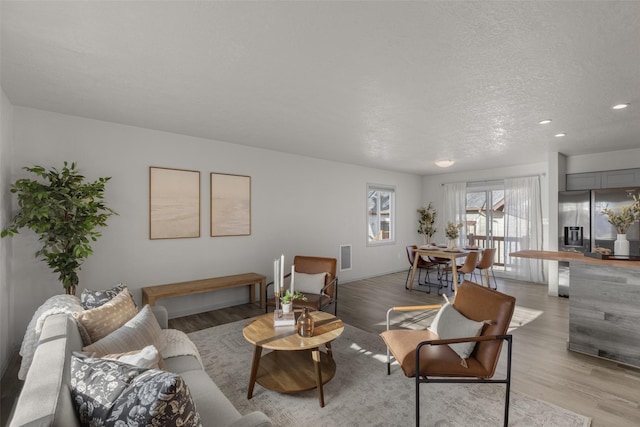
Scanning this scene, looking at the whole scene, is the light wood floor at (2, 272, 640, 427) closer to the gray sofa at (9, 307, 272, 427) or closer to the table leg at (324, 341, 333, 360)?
the table leg at (324, 341, 333, 360)

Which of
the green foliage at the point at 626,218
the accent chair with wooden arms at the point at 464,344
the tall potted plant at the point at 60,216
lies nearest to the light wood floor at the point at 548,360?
the accent chair with wooden arms at the point at 464,344

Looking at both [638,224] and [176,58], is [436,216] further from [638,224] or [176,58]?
[176,58]

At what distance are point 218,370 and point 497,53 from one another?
335 centimetres

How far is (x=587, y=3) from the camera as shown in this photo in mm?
1537

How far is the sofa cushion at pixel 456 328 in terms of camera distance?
2.07 m

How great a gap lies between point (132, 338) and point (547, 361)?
141 inches

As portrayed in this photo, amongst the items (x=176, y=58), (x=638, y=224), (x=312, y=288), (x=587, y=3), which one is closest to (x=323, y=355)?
(x=312, y=288)

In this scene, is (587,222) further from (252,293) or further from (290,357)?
(252,293)

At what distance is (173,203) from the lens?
398 centimetres

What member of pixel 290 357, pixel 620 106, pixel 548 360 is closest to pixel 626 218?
pixel 620 106

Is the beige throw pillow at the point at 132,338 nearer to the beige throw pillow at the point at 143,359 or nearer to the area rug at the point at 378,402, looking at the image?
the beige throw pillow at the point at 143,359

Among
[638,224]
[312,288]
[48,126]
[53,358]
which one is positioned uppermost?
[48,126]

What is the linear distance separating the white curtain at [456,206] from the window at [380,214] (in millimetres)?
1418

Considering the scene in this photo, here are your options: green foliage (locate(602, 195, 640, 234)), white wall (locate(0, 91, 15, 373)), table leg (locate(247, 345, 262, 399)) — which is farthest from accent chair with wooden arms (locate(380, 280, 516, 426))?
white wall (locate(0, 91, 15, 373))
